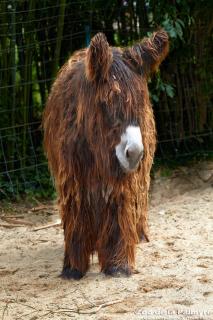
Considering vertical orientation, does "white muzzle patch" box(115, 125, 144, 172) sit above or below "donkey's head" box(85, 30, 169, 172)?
below

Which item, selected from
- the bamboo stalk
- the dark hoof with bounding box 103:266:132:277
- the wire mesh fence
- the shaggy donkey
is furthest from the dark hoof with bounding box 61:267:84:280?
the bamboo stalk

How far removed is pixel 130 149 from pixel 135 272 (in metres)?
0.92

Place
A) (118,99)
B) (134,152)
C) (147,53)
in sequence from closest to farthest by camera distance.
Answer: (134,152)
(118,99)
(147,53)

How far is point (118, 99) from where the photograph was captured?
3.94m

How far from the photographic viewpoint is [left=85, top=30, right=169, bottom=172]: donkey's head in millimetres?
3893

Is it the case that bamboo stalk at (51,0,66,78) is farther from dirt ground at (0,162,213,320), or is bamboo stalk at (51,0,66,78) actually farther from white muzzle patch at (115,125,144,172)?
white muzzle patch at (115,125,144,172)

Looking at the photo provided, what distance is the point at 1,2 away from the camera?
6.10 m

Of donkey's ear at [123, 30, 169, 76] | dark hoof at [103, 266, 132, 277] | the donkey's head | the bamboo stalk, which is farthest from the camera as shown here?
the bamboo stalk

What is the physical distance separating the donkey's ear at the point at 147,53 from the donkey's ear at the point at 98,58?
20cm

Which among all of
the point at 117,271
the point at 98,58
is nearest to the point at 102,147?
the point at 98,58

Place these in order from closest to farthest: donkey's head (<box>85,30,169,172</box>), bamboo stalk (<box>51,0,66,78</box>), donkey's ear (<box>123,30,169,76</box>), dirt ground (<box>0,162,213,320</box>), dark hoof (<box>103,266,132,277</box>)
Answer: dirt ground (<box>0,162,213,320</box>) < donkey's head (<box>85,30,169,172</box>) < donkey's ear (<box>123,30,169,76</box>) < dark hoof (<box>103,266,132,277</box>) < bamboo stalk (<box>51,0,66,78</box>)

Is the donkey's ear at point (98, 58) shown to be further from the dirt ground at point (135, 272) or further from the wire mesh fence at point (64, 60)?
the wire mesh fence at point (64, 60)

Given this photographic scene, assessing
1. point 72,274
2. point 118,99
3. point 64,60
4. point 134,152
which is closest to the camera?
point 134,152

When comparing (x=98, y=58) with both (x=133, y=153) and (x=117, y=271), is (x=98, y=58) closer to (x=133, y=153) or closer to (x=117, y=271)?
(x=133, y=153)
